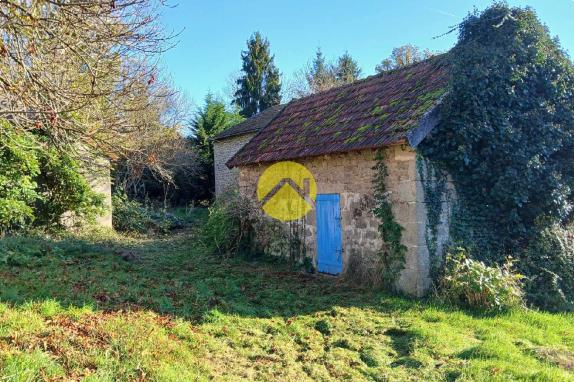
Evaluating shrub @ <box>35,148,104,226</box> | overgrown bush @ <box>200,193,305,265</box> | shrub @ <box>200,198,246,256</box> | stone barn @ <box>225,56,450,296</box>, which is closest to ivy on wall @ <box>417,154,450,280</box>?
stone barn @ <box>225,56,450,296</box>

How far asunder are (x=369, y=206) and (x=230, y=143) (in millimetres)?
14509

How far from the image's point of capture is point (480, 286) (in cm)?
716

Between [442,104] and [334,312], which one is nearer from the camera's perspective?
[334,312]

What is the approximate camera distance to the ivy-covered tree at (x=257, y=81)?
3788 cm

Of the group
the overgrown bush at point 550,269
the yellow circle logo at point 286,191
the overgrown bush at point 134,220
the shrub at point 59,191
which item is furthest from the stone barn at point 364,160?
the overgrown bush at point 134,220

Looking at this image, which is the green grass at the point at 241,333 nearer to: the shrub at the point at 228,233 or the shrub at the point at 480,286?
the shrub at the point at 480,286

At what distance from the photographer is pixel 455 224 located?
8297 mm

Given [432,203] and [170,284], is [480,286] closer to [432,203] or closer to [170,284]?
[432,203]

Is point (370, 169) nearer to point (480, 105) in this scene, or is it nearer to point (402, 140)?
point (402, 140)

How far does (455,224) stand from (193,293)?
187 inches

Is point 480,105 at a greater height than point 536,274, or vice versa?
point 480,105

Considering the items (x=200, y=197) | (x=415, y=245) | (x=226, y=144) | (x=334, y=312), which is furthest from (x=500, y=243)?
(x=200, y=197)

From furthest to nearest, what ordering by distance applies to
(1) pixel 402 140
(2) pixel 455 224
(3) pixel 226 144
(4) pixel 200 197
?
(4) pixel 200 197
(3) pixel 226 144
(2) pixel 455 224
(1) pixel 402 140

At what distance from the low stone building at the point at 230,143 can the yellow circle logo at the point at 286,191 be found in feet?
29.8
